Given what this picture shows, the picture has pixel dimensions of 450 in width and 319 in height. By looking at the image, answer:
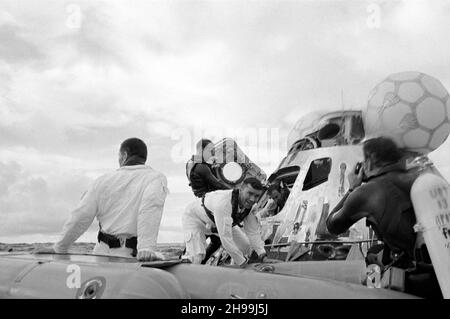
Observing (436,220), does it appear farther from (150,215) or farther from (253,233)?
(253,233)

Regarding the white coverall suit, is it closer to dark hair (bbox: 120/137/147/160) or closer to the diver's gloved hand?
dark hair (bbox: 120/137/147/160)

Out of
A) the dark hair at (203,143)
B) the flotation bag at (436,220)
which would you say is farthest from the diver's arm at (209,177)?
the flotation bag at (436,220)

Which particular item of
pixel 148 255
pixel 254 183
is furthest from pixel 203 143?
pixel 148 255

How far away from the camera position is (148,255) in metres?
3.77

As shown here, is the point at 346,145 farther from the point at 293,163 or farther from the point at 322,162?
the point at 293,163

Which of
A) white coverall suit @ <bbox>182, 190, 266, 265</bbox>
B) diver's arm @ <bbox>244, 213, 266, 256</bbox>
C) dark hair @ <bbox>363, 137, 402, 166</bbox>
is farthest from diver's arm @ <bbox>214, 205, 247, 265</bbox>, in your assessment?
dark hair @ <bbox>363, 137, 402, 166</bbox>

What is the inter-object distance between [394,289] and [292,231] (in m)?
3.41

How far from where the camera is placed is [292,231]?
6.45 metres

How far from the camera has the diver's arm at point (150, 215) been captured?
3.97m

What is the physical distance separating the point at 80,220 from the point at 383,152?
2.50m

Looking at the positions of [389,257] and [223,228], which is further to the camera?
[223,228]

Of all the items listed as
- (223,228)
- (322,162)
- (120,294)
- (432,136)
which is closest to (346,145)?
(322,162)

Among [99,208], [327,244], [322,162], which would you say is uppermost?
[322,162]

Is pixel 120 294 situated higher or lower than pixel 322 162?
lower
